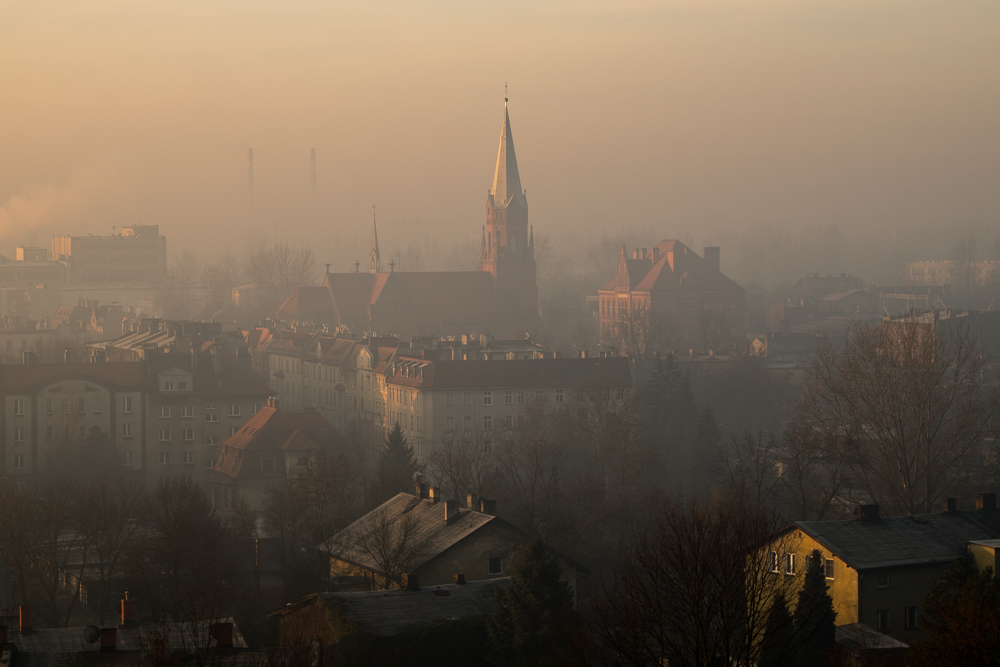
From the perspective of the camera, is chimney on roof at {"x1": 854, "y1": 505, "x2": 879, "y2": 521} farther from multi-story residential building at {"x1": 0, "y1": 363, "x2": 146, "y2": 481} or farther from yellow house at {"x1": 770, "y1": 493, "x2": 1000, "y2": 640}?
multi-story residential building at {"x1": 0, "y1": 363, "x2": 146, "y2": 481}

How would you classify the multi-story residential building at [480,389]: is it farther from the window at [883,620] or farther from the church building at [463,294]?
the church building at [463,294]

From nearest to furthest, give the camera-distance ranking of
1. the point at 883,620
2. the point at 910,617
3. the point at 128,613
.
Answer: the point at 128,613
the point at 883,620
the point at 910,617

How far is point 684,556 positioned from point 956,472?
30773mm

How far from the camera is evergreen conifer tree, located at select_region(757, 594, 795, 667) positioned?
15938 millimetres

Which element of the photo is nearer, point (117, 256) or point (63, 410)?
point (63, 410)

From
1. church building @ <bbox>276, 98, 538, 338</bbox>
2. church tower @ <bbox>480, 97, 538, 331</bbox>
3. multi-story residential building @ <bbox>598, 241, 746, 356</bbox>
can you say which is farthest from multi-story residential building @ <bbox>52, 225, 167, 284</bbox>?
multi-story residential building @ <bbox>598, 241, 746, 356</bbox>

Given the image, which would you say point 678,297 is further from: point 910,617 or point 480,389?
point 910,617

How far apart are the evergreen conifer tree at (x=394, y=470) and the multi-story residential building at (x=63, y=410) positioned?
14155 mm

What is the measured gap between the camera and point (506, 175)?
114 meters

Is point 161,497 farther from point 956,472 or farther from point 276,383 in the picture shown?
point 276,383

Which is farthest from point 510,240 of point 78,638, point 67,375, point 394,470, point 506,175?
point 78,638

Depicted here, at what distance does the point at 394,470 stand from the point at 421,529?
13694 mm

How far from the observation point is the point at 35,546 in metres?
34.4

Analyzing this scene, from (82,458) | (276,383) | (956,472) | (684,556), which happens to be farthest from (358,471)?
(276,383)
